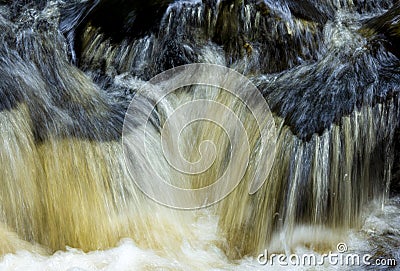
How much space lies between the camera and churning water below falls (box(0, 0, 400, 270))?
4.14 m

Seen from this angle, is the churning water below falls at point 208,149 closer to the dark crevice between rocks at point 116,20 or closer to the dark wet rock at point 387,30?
the dark wet rock at point 387,30

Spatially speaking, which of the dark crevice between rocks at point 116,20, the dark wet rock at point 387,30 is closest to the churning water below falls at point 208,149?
the dark wet rock at point 387,30

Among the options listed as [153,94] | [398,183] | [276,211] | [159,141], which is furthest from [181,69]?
[398,183]

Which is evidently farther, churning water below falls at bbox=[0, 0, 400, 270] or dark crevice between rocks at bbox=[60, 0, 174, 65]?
dark crevice between rocks at bbox=[60, 0, 174, 65]

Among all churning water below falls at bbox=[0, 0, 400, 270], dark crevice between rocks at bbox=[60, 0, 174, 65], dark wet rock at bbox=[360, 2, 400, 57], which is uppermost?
dark crevice between rocks at bbox=[60, 0, 174, 65]

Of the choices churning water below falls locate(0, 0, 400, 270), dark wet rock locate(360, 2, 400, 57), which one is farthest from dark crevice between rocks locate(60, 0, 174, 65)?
dark wet rock locate(360, 2, 400, 57)

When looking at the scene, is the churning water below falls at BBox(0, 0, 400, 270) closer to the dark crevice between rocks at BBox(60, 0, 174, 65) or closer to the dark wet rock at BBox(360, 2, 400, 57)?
the dark wet rock at BBox(360, 2, 400, 57)

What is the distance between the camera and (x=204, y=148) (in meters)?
4.87

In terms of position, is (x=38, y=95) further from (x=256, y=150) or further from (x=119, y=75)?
(x=256, y=150)

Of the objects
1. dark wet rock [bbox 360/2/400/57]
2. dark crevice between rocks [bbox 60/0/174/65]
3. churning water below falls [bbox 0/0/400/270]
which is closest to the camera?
churning water below falls [bbox 0/0/400/270]

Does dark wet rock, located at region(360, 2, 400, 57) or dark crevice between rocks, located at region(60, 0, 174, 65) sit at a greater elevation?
dark crevice between rocks, located at region(60, 0, 174, 65)

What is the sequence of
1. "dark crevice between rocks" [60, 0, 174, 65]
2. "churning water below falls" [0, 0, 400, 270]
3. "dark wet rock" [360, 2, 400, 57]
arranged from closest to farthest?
"churning water below falls" [0, 0, 400, 270]
"dark wet rock" [360, 2, 400, 57]
"dark crevice between rocks" [60, 0, 174, 65]

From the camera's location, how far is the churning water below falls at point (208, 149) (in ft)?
13.6

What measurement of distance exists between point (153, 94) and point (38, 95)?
1.01 m
